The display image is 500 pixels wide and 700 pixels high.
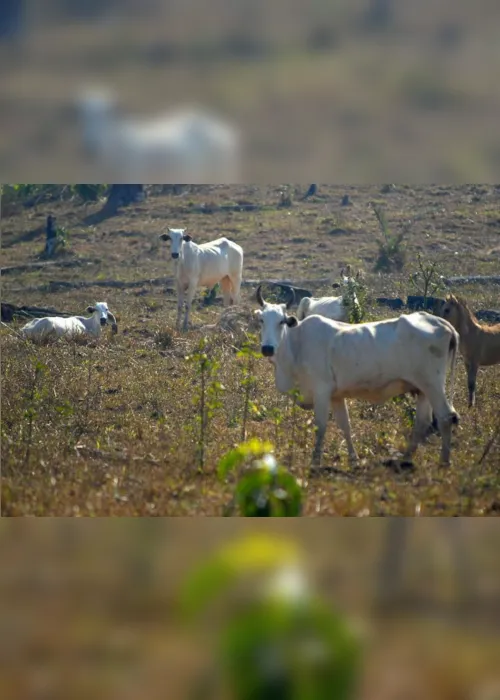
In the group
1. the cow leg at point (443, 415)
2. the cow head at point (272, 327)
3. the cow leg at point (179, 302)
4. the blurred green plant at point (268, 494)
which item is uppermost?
the blurred green plant at point (268, 494)

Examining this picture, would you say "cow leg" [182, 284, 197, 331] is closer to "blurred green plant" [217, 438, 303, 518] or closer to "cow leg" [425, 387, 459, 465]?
"cow leg" [425, 387, 459, 465]

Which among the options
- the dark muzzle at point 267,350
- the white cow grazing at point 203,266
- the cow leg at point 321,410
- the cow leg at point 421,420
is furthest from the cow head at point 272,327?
the white cow grazing at point 203,266

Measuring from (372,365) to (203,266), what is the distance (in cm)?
893

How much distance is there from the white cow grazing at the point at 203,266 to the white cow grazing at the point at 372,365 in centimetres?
723

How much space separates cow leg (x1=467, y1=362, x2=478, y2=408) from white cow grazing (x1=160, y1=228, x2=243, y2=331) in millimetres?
5511

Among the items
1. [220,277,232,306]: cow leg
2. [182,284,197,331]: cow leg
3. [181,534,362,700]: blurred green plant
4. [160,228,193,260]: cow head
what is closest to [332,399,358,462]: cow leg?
[181,534,362,700]: blurred green plant

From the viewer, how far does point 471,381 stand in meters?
10.3

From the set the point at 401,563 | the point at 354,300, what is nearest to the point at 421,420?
the point at 354,300

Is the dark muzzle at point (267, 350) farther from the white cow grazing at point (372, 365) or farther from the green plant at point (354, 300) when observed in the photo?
the green plant at point (354, 300)

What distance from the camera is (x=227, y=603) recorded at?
1.89m

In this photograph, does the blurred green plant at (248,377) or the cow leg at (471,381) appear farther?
the cow leg at (471,381)
